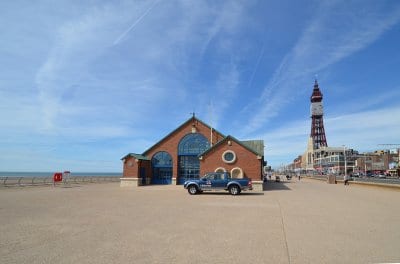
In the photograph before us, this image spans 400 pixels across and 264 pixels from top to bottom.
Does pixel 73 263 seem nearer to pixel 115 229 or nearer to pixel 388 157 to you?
pixel 115 229

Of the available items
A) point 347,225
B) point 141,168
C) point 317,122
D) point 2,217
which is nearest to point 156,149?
point 141,168

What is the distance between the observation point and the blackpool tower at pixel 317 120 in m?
174

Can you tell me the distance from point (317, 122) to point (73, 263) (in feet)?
612

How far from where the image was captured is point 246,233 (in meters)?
9.06

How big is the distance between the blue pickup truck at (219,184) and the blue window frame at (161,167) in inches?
698

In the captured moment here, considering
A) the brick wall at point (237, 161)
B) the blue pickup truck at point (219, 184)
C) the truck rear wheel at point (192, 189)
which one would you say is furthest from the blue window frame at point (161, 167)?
the blue pickup truck at point (219, 184)

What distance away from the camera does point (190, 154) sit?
41156 mm

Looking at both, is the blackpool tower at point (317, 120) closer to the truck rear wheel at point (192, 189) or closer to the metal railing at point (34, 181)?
the metal railing at point (34, 181)

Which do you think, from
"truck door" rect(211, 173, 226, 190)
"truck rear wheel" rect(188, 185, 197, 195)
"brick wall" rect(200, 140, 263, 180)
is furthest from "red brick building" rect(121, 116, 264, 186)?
"truck rear wheel" rect(188, 185, 197, 195)

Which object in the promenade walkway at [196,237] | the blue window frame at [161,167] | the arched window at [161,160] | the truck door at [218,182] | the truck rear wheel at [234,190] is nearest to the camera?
the promenade walkway at [196,237]

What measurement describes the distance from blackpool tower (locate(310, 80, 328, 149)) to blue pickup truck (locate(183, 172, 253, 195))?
16443cm

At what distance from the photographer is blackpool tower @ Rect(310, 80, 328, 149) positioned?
174m

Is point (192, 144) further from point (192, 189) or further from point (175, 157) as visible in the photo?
point (192, 189)

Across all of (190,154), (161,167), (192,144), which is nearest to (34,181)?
(161,167)
